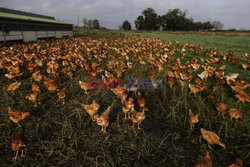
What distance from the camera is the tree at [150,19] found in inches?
3056

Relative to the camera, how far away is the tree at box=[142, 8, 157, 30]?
77625 millimetres

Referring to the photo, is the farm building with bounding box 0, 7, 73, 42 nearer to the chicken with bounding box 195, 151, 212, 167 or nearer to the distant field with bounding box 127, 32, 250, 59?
the chicken with bounding box 195, 151, 212, 167

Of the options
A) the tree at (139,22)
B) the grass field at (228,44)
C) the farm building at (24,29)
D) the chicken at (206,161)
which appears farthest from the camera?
the tree at (139,22)

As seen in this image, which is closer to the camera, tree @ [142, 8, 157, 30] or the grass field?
the grass field

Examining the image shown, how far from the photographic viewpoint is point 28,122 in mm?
1718

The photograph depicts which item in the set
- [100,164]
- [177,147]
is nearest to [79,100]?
[100,164]

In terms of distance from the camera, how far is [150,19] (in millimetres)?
77375

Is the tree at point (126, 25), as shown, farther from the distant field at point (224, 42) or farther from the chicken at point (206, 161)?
the chicken at point (206, 161)

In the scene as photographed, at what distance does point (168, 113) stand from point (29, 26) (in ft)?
59.8

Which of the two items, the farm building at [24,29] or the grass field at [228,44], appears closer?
the grass field at [228,44]

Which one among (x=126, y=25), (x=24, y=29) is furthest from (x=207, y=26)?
(x=24, y=29)

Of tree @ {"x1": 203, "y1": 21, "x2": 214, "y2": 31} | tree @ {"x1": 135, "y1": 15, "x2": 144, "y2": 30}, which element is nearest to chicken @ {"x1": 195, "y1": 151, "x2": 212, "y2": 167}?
tree @ {"x1": 135, "y1": 15, "x2": 144, "y2": 30}

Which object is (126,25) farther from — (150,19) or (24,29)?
(24,29)

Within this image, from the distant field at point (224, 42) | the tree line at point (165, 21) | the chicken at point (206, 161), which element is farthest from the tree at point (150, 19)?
the chicken at point (206, 161)
